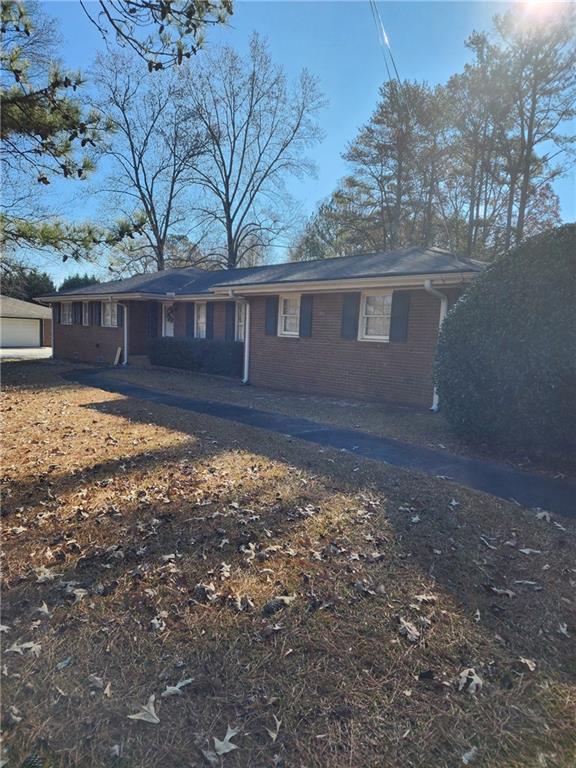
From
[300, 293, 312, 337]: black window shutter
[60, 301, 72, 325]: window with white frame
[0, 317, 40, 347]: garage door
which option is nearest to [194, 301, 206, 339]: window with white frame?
[300, 293, 312, 337]: black window shutter

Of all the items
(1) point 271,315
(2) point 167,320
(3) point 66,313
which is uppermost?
(1) point 271,315

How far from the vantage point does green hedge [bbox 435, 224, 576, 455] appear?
580cm

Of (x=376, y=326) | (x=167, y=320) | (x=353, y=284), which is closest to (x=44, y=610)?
(x=353, y=284)

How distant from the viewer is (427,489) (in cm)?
511

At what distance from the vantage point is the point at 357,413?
962 centimetres

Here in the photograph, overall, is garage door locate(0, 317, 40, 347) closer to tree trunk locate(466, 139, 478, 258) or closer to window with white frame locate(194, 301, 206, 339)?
window with white frame locate(194, 301, 206, 339)

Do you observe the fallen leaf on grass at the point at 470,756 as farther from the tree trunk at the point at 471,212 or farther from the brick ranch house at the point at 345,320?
the tree trunk at the point at 471,212

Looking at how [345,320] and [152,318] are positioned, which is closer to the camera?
[345,320]

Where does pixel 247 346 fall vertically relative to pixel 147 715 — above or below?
above

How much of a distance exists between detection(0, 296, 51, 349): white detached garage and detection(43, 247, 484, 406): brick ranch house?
74.9 feet

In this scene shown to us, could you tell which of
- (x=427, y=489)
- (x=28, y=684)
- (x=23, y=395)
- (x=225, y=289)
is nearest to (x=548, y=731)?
(x=28, y=684)

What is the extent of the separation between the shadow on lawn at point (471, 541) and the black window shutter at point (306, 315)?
5964 millimetres

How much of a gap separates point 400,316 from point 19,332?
111 feet

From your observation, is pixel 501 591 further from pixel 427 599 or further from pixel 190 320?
pixel 190 320
